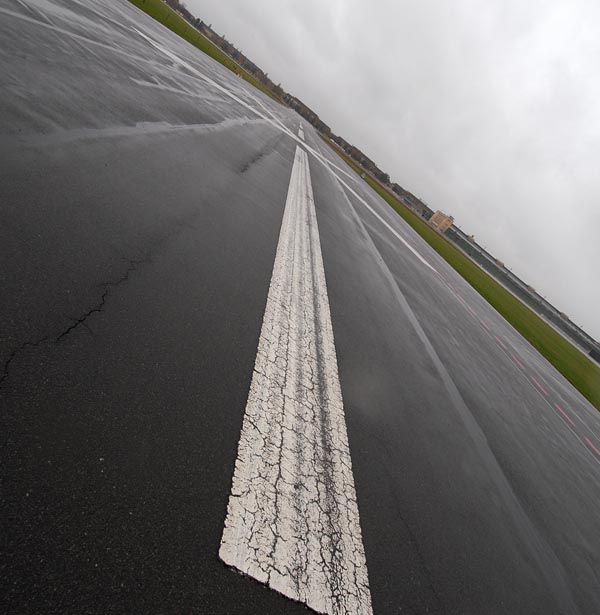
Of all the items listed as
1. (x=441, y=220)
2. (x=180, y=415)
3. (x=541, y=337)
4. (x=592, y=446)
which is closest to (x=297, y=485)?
(x=180, y=415)

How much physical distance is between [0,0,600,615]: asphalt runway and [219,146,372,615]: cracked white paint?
61 millimetres

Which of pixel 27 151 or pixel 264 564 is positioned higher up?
pixel 264 564

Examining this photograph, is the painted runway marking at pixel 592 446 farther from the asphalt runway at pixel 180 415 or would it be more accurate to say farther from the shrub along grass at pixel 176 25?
the shrub along grass at pixel 176 25

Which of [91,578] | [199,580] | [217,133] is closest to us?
[91,578]

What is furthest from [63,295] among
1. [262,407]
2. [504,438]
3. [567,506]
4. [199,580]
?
[567,506]

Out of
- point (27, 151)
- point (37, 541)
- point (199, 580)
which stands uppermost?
point (199, 580)

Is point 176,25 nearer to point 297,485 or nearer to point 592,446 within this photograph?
point 592,446

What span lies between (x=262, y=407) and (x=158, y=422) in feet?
2.46

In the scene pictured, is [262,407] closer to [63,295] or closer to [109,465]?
[109,465]

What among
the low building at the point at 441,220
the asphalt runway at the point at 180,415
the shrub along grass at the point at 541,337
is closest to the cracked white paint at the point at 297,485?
the asphalt runway at the point at 180,415

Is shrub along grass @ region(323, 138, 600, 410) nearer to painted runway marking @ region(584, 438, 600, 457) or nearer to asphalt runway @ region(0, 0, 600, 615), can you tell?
painted runway marking @ region(584, 438, 600, 457)

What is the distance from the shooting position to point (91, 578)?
1.33 meters

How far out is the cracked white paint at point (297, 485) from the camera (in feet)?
5.61

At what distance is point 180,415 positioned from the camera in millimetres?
2148
